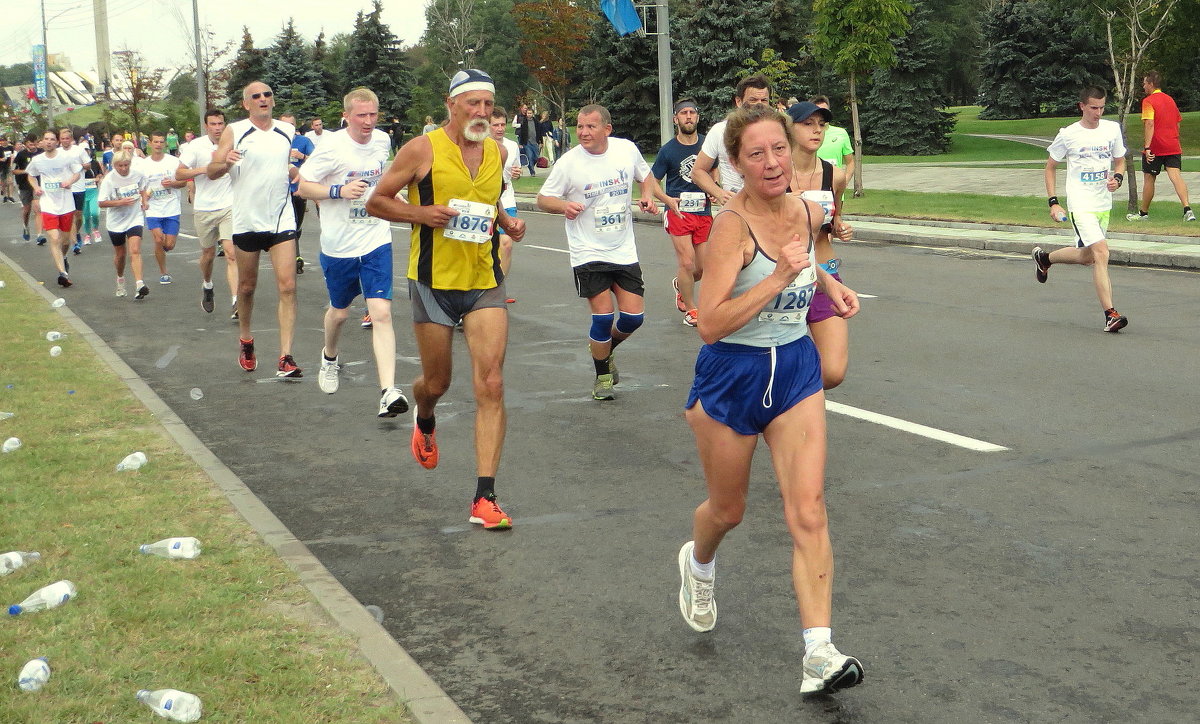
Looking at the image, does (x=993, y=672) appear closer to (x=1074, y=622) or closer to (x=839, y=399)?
(x=1074, y=622)

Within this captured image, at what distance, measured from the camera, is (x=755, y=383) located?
4.39 m

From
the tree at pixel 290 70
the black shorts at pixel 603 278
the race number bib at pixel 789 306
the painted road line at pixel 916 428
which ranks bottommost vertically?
the painted road line at pixel 916 428

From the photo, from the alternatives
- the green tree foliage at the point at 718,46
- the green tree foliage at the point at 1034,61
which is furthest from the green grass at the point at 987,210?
the green tree foliage at the point at 1034,61

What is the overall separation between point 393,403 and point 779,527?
2.90 m

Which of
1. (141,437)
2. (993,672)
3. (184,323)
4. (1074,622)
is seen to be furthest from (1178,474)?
(184,323)

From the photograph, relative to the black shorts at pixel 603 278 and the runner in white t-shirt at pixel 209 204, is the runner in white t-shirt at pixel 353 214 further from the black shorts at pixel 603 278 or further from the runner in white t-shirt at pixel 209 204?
the runner in white t-shirt at pixel 209 204

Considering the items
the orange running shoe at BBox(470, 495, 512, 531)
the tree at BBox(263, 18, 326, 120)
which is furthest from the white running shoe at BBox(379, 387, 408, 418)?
the tree at BBox(263, 18, 326, 120)

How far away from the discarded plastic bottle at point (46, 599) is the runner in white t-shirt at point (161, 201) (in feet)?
38.9

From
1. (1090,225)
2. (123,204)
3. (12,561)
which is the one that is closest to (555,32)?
(123,204)

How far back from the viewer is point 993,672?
4.38 metres

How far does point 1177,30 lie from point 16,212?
35370 mm

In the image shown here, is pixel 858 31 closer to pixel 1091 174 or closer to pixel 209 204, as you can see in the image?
pixel 1091 174

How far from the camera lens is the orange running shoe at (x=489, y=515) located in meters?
6.15

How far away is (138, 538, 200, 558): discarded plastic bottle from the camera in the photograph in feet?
17.8
